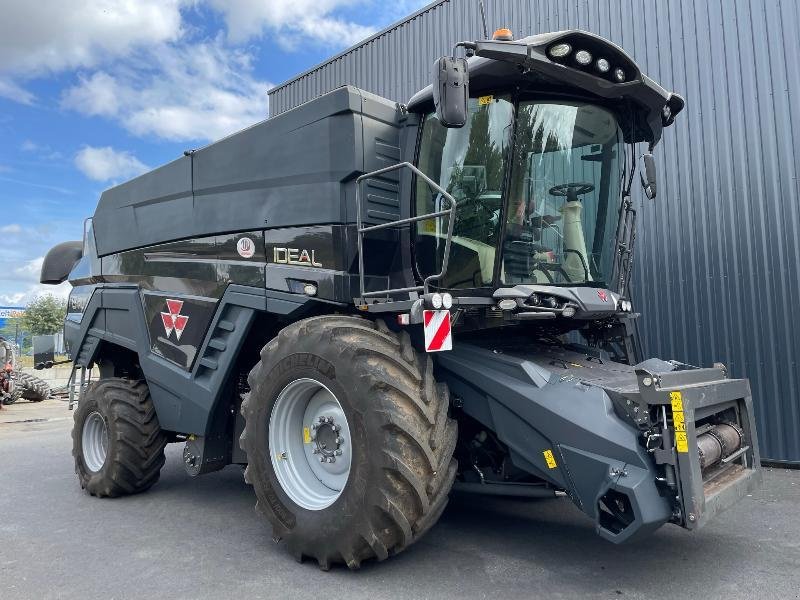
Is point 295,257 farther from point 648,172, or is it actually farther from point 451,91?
point 648,172

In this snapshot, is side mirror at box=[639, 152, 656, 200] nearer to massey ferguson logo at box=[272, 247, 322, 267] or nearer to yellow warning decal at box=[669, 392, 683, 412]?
yellow warning decal at box=[669, 392, 683, 412]

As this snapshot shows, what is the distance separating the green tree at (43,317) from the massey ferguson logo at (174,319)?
41.1m

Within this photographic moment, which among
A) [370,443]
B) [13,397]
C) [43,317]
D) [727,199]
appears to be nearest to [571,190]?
[370,443]

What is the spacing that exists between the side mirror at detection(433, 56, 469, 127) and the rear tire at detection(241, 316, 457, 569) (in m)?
1.35

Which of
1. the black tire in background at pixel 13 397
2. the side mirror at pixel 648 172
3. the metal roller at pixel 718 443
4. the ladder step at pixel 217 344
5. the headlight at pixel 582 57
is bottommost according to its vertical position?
the black tire in background at pixel 13 397

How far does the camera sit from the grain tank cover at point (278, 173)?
450 centimetres

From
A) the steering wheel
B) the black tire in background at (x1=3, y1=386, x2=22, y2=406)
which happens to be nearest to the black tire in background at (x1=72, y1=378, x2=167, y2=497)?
the steering wheel

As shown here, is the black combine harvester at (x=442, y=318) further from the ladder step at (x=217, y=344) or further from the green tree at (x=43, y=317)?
the green tree at (x=43, y=317)

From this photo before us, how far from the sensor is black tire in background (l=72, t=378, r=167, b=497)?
5738 mm

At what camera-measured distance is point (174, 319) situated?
555cm

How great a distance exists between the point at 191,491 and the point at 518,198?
4.34 meters

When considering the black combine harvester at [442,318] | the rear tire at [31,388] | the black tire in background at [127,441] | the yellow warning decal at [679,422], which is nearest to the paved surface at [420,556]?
the black tire in background at [127,441]

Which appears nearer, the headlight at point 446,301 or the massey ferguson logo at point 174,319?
the headlight at point 446,301

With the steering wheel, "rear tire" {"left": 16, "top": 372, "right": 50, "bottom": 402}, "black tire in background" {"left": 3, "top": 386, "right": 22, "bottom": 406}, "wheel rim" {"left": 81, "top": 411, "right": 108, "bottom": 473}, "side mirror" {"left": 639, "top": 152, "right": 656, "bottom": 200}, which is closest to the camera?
the steering wheel
